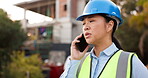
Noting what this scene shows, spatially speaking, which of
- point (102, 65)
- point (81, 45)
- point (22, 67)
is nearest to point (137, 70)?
point (102, 65)

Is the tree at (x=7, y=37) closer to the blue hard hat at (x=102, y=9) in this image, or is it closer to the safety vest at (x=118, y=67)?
the blue hard hat at (x=102, y=9)

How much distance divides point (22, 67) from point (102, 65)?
36.7 ft

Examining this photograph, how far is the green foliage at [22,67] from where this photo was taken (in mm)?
11984

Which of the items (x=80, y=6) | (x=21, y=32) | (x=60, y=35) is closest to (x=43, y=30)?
(x=60, y=35)

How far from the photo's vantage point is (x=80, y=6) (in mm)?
24500

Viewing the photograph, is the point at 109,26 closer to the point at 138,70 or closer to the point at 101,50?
the point at 101,50

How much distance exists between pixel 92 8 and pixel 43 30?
23709mm

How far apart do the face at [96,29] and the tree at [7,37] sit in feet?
35.5

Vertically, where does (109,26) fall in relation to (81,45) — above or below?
above

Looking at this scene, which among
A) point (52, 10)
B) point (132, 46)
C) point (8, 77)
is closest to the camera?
point (8, 77)

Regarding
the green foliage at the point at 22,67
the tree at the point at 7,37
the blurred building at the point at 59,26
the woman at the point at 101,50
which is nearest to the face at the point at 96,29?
the woman at the point at 101,50

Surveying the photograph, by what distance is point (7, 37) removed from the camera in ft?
41.2

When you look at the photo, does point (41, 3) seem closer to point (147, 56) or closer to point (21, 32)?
point (147, 56)

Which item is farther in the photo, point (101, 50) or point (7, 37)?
point (7, 37)
